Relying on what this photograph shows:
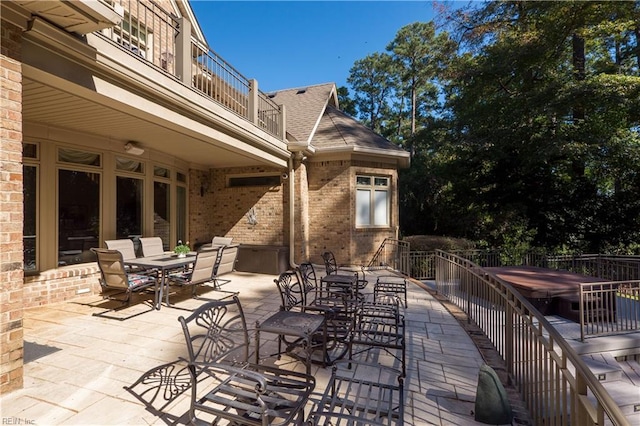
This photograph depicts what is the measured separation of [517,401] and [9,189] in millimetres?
4969

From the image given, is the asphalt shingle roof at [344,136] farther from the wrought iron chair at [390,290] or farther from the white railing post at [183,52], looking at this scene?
the white railing post at [183,52]

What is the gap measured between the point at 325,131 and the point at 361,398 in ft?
30.5

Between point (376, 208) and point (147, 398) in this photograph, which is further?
point (376, 208)

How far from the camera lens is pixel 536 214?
11.9 meters

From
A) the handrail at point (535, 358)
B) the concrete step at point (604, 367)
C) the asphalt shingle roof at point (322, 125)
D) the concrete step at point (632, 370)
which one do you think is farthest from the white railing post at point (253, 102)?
the concrete step at point (632, 370)

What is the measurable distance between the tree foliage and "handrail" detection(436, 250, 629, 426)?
851 centimetres

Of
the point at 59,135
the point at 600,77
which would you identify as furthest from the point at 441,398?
the point at 600,77

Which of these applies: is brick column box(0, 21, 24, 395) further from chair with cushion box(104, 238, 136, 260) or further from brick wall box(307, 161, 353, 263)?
brick wall box(307, 161, 353, 263)

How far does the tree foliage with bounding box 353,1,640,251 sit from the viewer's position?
9805 mm

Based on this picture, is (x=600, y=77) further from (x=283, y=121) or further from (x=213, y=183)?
(x=213, y=183)

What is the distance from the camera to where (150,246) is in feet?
22.5

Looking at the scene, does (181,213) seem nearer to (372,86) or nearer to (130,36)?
(130,36)

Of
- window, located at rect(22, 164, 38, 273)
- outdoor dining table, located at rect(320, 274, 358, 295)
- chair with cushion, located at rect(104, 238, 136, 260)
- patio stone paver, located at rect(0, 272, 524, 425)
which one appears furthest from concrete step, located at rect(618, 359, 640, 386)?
window, located at rect(22, 164, 38, 273)

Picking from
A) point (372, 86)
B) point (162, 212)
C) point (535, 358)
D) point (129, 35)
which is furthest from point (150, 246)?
point (372, 86)
